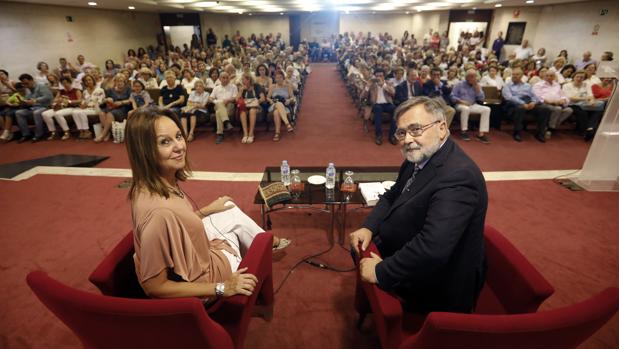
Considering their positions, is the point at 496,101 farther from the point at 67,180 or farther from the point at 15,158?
the point at 15,158

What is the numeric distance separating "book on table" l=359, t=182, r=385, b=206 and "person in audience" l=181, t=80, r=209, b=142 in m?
3.79

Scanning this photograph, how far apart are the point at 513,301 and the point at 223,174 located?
3.42 meters

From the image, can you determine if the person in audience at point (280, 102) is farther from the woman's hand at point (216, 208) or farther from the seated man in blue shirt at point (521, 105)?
the seated man in blue shirt at point (521, 105)

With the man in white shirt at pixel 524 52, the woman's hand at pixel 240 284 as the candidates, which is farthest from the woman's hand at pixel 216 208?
the man in white shirt at pixel 524 52

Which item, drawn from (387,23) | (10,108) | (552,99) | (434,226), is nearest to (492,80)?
(552,99)

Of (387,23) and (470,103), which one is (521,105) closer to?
(470,103)

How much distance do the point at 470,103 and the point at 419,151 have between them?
4.50 metres

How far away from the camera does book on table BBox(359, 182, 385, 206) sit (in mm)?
2453

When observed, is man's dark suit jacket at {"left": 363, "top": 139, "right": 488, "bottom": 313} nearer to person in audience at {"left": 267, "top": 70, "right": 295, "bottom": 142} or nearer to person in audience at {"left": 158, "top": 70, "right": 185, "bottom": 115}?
person in audience at {"left": 267, "top": 70, "right": 295, "bottom": 142}

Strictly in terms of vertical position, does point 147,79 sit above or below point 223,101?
above

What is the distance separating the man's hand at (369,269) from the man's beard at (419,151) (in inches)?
21.1

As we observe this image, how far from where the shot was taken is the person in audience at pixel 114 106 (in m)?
5.36

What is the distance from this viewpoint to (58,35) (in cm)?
916

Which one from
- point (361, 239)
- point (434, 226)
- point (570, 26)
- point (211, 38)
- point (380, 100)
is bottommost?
point (361, 239)
